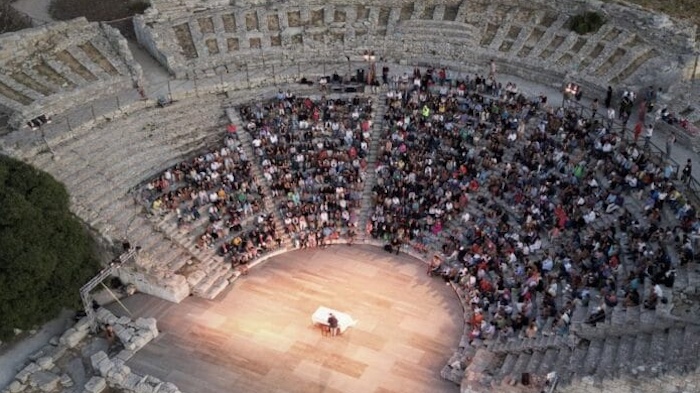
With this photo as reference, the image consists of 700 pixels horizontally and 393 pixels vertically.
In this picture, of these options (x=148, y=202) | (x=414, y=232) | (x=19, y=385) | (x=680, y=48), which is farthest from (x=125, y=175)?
(x=680, y=48)

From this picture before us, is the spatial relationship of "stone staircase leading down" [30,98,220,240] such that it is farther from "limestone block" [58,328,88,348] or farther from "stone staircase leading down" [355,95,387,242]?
"stone staircase leading down" [355,95,387,242]

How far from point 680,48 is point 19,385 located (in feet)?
143

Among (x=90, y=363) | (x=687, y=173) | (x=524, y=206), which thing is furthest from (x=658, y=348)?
(x=90, y=363)

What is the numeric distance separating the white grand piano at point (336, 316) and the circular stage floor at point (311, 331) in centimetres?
60

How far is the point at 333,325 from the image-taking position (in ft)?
125

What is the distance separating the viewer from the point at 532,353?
35219 mm

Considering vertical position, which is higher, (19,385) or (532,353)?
(532,353)

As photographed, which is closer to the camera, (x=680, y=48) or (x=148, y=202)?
(x=148, y=202)

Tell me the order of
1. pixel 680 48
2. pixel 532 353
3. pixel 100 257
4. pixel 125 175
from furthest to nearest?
1. pixel 680 48
2. pixel 125 175
3. pixel 100 257
4. pixel 532 353

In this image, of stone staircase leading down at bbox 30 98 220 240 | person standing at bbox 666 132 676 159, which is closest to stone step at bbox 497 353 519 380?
person standing at bbox 666 132 676 159

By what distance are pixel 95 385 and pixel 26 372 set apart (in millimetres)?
3684

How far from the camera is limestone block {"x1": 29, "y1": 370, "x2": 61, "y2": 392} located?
119ft

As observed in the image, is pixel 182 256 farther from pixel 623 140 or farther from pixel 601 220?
pixel 623 140

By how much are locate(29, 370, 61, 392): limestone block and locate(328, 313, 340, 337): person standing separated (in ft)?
43.8
